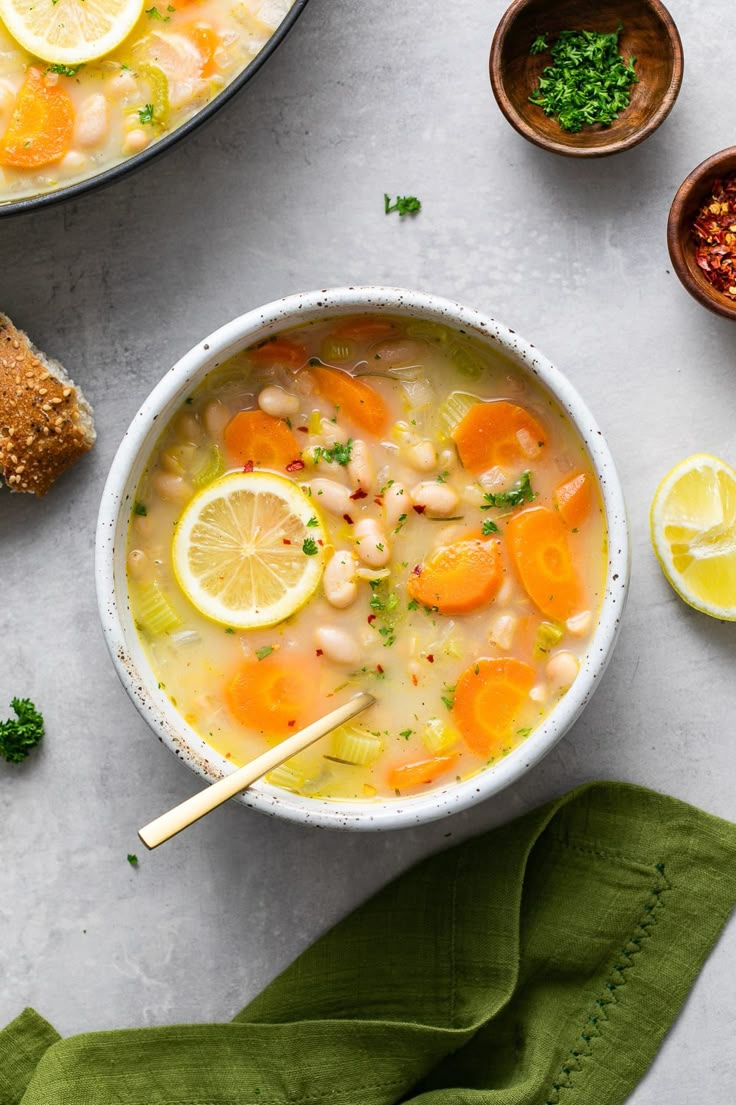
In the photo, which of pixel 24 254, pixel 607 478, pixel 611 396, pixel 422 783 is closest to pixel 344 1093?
pixel 422 783

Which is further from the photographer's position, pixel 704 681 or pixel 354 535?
pixel 704 681

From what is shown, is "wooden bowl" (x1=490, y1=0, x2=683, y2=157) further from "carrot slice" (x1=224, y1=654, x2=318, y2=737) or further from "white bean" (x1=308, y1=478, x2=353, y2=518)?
"carrot slice" (x1=224, y1=654, x2=318, y2=737)

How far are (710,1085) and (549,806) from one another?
0.80 m

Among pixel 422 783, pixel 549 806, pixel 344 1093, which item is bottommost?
pixel 344 1093

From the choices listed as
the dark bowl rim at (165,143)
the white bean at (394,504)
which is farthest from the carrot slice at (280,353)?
the dark bowl rim at (165,143)

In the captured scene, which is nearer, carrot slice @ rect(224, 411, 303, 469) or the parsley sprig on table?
carrot slice @ rect(224, 411, 303, 469)

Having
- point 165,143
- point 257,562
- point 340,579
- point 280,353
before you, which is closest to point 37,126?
point 165,143

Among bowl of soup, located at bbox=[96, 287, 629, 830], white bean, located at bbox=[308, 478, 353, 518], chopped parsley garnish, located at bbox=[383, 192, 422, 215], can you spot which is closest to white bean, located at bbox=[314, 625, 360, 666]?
bowl of soup, located at bbox=[96, 287, 629, 830]

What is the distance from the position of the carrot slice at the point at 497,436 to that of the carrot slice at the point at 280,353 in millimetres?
398

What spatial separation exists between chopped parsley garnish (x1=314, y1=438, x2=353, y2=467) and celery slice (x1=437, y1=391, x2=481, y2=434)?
0.22m

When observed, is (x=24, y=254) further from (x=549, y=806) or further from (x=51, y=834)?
(x=549, y=806)

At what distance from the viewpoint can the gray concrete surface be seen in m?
2.74

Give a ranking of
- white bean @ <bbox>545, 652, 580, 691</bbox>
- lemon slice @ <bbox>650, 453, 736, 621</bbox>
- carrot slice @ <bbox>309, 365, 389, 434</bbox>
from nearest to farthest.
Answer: white bean @ <bbox>545, 652, 580, 691</bbox>, carrot slice @ <bbox>309, 365, 389, 434</bbox>, lemon slice @ <bbox>650, 453, 736, 621</bbox>

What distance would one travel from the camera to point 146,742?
279 centimetres
